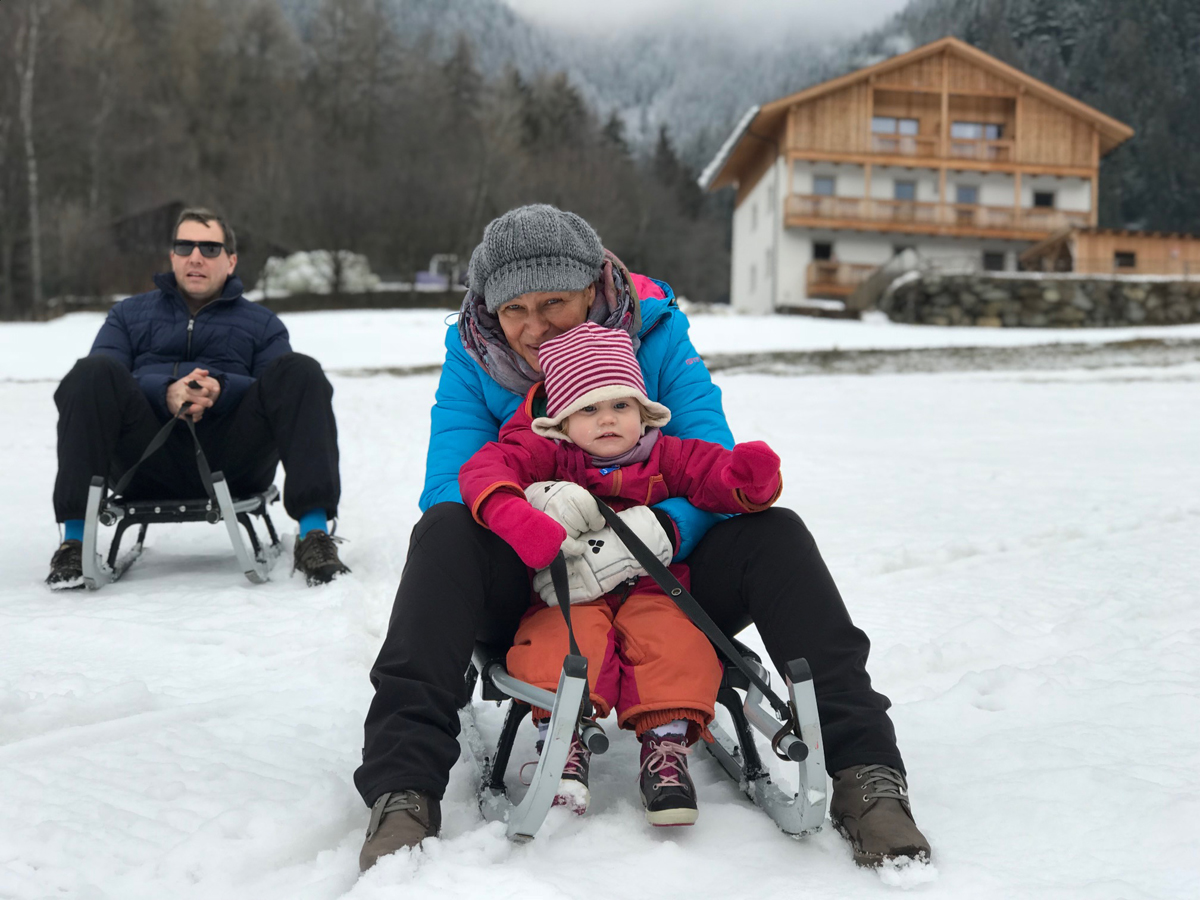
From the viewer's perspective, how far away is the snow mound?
32.2 m

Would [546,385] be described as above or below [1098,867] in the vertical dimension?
above

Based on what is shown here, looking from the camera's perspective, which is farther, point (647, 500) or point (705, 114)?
point (705, 114)

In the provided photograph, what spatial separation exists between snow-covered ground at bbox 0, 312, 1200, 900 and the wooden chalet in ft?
76.6

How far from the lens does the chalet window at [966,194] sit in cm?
2897

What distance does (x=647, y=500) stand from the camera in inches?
77.8

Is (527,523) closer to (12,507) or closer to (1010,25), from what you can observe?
(12,507)

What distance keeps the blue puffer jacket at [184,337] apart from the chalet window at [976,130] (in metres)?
28.5

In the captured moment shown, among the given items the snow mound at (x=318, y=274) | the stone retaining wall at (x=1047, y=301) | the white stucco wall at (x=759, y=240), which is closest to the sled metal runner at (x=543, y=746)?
the stone retaining wall at (x=1047, y=301)

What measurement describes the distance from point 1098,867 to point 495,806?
38.2 inches

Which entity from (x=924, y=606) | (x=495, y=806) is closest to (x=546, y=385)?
(x=495, y=806)

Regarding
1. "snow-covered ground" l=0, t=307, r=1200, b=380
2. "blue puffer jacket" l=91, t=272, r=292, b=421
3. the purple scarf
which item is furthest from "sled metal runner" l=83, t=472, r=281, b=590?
"snow-covered ground" l=0, t=307, r=1200, b=380

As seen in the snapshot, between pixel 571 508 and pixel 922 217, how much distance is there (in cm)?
2807

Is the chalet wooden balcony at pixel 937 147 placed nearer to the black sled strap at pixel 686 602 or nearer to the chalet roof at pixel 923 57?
the chalet roof at pixel 923 57

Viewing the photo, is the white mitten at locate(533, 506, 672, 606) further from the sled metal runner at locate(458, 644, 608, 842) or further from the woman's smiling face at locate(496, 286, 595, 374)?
the woman's smiling face at locate(496, 286, 595, 374)
